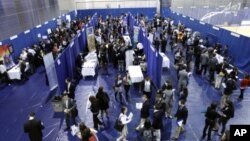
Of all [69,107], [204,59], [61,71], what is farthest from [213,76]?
[61,71]

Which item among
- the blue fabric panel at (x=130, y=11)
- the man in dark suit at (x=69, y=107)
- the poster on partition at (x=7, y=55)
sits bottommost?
the man in dark suit at (x=69, y=107)

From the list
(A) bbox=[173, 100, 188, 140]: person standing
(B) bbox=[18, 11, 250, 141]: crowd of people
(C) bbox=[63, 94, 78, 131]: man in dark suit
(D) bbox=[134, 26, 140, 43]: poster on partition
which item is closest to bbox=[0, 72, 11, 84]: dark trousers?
(B) bbox=[18, 11, 250, 141]: crowd of people

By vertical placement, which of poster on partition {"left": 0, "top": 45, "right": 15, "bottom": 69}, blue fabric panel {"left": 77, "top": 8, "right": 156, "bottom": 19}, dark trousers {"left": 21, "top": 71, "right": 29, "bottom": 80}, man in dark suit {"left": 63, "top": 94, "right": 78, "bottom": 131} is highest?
blue fabric panel {"left": 77, "top": 8, "right": 156, "bottom": 19}

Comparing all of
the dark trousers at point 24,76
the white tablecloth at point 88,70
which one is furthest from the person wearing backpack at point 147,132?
the dark trousers at point 24,76

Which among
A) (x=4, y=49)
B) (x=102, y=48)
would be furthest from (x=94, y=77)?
(x=4, y=49)

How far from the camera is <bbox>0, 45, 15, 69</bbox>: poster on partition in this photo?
44.2 feet

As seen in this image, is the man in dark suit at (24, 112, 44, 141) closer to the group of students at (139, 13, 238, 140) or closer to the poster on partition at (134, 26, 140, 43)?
the group of students at (139, 13, 238, 140)

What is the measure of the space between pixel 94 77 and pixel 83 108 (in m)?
3.62

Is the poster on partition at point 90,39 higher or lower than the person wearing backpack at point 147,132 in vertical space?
higher

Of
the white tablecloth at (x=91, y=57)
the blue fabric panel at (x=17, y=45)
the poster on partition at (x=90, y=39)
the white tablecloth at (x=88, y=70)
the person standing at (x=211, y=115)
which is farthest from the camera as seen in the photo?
the poster on partition at (x=90, y=39)

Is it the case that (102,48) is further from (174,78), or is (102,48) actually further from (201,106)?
(201,106)

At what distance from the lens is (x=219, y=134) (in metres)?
8.02

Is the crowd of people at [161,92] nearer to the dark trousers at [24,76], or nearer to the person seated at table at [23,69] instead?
the person seated at table at [23,69]

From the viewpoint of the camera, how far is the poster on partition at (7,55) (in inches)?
531
